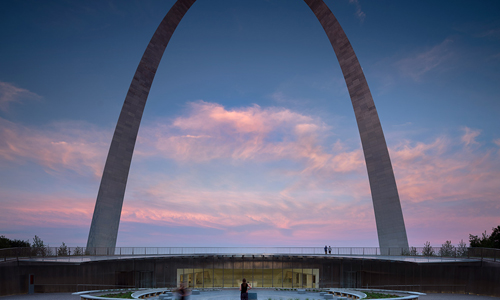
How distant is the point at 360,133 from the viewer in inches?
1912

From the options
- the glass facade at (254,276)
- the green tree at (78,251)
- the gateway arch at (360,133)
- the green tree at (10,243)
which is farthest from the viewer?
the green tree at (10,243)

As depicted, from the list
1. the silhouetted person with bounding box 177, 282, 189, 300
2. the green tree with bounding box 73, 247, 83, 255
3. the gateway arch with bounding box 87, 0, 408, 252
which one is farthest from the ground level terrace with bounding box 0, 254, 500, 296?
the silhouetted person with bounding box 177, 282, 189, 300

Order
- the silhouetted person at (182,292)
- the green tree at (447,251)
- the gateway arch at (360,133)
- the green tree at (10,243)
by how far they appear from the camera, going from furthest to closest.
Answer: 1. the green tree at (10,243)
2. the gateway arch at (360,133)
3. the green tree at (447,251)
4. the silhouetted person at (182,292)

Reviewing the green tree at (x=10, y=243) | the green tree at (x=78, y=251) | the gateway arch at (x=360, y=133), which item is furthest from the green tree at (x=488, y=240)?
the green tree at (x=10, y=243)

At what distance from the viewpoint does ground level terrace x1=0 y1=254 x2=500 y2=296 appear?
2973 centimetres

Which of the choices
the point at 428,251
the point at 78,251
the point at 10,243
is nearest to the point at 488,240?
the point at 428,251

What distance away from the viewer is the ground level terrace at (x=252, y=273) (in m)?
29.7

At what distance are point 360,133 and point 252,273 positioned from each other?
70.8ft

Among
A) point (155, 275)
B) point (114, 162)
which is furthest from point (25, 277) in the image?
point (114, 162)

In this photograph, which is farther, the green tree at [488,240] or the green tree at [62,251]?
the green tree at [488,240]

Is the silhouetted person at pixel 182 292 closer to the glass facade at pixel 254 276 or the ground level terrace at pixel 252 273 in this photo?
the ground level terrace at pixel 252 273

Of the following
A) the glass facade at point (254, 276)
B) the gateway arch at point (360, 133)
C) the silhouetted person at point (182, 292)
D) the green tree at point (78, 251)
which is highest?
the gateway arch at point (360, 133)

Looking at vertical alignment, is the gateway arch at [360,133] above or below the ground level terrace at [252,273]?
above

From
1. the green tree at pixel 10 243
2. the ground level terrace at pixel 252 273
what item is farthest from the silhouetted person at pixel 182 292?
the green tree at pixel 10 243
